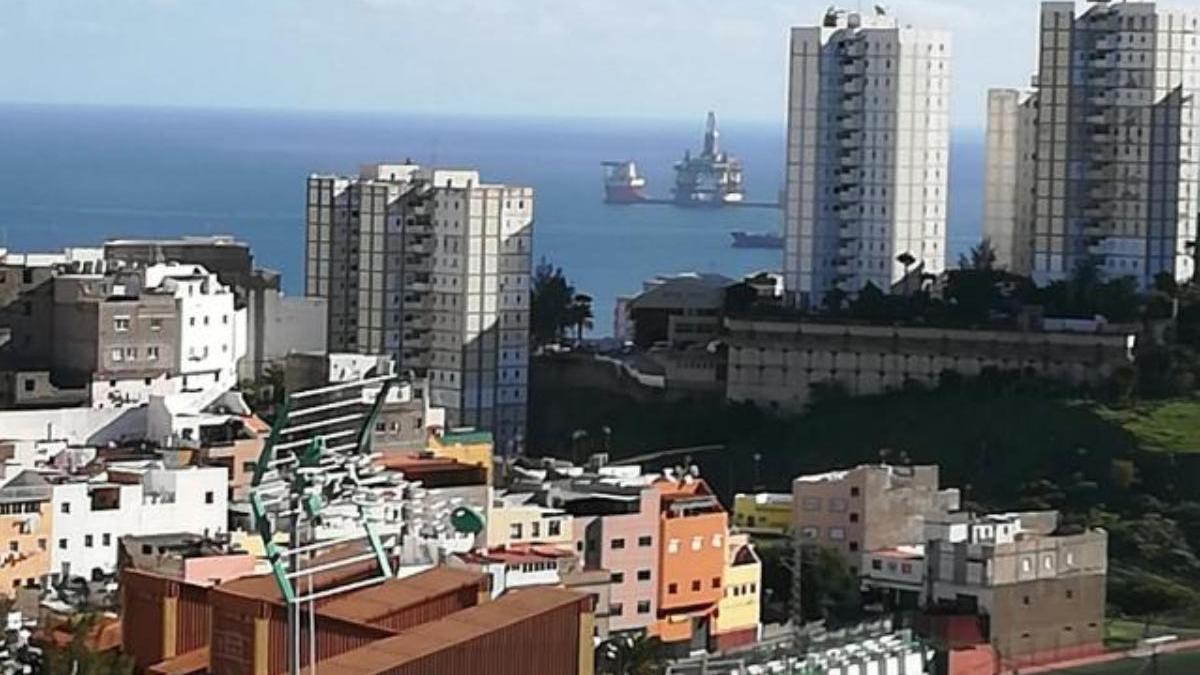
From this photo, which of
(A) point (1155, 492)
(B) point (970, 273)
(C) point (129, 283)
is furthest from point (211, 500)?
(B) point (970, 273)

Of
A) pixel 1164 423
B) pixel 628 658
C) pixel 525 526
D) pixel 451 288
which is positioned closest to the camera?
pixel 628 658

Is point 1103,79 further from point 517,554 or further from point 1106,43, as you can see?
point 517,554

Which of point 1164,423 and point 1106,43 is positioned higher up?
point 1106,43

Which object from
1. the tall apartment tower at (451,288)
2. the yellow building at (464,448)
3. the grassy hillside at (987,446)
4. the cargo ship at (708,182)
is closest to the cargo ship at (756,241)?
the cargo ship at (708,182)

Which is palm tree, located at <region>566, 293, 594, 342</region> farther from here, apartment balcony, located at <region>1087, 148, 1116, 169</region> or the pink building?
the pink building

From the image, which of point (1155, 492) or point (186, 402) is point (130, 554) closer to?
point (186, 402)

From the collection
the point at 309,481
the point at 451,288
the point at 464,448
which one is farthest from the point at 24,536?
the point at 451,288

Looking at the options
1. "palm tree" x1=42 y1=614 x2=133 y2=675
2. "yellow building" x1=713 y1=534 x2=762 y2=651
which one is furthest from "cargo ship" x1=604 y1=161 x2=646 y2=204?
"palm tree" x1=42 y1=614 x2=133 y2=675
